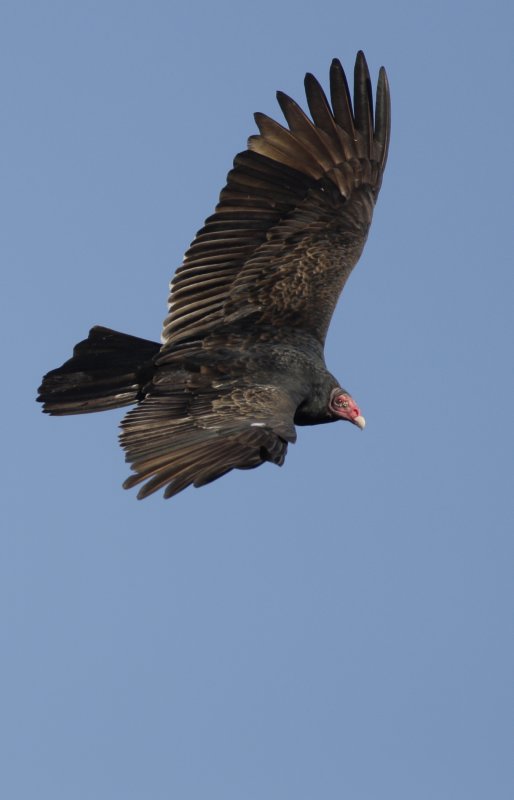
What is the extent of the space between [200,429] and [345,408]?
161cm

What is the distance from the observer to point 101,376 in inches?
409

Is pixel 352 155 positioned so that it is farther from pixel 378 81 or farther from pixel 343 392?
pixel 343 392

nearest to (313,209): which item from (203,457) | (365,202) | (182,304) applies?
(365,202)

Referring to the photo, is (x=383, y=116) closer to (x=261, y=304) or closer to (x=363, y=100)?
(x=363, y=100)

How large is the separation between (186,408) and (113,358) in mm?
1082

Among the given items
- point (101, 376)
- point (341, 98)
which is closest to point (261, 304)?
point (101, 376)

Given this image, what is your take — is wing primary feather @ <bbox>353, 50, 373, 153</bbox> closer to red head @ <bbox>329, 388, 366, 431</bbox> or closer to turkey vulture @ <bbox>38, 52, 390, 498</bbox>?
turkey vulture @ <bbox>38, 52, 390, 498</bbox>

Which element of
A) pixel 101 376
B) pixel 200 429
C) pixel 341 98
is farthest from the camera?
pixel 341 98

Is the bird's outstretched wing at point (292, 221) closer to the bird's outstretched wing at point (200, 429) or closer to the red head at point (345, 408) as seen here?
the red head at point (345, 408)

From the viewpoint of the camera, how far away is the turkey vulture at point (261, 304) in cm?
956

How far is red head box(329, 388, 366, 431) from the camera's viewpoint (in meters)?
10.5

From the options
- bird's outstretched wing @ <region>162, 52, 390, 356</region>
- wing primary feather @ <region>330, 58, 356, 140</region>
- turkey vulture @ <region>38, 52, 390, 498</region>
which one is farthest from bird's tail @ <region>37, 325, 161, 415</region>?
wing primary feather @ <region>330, 58, 356, 140</region>

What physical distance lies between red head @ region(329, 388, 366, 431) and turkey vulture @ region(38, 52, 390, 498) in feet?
0.03

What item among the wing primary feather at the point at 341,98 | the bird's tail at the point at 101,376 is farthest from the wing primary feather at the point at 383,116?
the bird's tail at the point at 101,376
